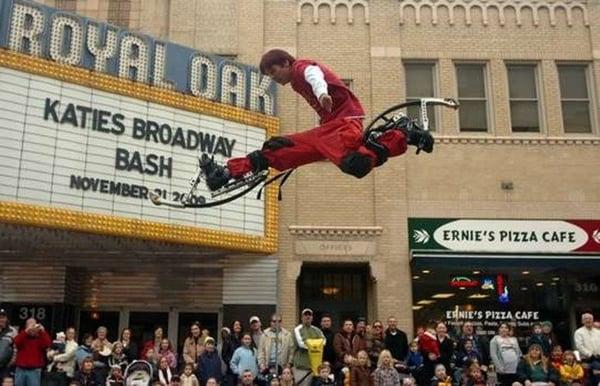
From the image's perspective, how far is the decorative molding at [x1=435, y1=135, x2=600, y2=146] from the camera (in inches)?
840

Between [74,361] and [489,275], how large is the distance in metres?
11.0

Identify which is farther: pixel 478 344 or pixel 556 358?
pixel 478 344

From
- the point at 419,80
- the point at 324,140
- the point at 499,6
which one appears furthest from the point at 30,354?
Answer: the point at 499,6

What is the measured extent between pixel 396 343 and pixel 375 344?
1.43 feet

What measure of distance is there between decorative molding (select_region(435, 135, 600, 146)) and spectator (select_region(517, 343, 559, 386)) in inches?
285

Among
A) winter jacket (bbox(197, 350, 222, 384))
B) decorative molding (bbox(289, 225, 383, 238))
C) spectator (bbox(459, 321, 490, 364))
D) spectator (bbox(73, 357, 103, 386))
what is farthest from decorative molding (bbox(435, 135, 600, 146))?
spectator (bbox(73, 357, 103, 386))

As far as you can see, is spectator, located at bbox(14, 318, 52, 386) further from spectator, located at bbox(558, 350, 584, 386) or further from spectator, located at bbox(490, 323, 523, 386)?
spectator, located at bbox(558, 350, 584, 386)

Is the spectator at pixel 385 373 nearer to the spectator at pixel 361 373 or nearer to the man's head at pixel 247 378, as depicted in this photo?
the spectator at pixel 361 373

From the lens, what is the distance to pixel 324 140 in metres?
8.29

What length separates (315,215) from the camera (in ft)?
68.0

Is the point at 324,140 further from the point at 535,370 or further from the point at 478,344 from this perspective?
the point at 478,344

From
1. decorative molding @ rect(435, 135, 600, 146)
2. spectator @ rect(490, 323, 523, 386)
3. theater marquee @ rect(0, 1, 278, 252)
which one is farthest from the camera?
decorative molding @ rect(435, 135, 600, 146)

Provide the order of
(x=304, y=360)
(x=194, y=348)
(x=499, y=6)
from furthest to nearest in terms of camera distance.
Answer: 1. (x=499, y=6)
2. (x=194, y=348)
3. (x=304, y=360)

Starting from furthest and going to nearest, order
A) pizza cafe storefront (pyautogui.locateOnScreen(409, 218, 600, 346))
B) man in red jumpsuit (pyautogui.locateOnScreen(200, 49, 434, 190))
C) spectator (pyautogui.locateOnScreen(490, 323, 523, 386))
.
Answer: pizza cafe storefront (pyautogui.locateOnScreen(409, 218, 600, 346)), spectator (pyautogui.locateOnScreen(490, 323, 523, 386)), man in red jumpsuit (pyautogui.locateOnScreen(200, 49, 434, 190))
